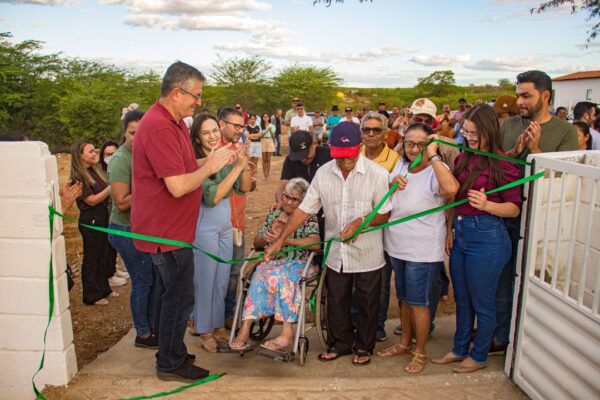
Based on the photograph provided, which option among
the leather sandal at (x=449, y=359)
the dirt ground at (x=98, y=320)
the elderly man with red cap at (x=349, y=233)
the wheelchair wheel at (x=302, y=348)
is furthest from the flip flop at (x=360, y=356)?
the dirt ground at (x=98, y=320)

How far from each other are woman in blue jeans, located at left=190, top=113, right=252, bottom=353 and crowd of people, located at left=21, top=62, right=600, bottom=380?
0.03ft

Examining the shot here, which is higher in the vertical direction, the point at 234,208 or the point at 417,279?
the point at 234,208

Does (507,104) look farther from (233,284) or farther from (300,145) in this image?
(233,284)

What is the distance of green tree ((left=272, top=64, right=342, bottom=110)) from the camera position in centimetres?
2984

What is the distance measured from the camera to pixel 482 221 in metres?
3.68

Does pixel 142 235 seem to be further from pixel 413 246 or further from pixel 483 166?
pixel 483 166

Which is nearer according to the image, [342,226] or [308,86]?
[342,226]

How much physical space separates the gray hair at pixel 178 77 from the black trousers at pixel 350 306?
178cm

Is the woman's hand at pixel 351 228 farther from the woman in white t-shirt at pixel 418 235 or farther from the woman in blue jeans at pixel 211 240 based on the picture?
the woman in blue jeans at pixel 211 240

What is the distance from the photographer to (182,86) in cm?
347

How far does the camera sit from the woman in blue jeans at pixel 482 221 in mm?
3645

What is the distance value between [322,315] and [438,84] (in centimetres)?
4952

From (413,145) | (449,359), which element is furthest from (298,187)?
(449,359)

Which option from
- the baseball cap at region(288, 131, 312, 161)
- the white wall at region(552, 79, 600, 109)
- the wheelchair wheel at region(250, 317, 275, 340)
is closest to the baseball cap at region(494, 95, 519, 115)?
the baseball cap at region(288, 131, 312, 161)
